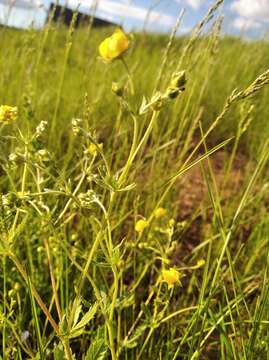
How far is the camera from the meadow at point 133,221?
75 centimetres

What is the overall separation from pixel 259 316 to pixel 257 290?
59cm

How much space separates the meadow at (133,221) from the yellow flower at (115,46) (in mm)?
63

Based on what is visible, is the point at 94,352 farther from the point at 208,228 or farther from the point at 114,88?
the point at 208,228

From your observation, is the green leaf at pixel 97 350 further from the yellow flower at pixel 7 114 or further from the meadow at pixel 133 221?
the yellow flower at pixel 7 114

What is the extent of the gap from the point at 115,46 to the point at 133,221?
3.11 feet

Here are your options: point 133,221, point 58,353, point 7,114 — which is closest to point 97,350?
point 58,353

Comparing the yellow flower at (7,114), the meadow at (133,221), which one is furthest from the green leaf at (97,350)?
the yellow flower at (7,114)

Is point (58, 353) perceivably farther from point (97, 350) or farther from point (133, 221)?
point (133, 221)

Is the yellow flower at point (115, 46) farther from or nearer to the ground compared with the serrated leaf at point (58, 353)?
farther from the ground

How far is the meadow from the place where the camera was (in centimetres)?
75

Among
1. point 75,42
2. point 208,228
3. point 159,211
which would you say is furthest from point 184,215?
point 75,42

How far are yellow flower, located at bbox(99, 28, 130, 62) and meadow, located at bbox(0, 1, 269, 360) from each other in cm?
6

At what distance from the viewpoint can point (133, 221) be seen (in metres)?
1.57

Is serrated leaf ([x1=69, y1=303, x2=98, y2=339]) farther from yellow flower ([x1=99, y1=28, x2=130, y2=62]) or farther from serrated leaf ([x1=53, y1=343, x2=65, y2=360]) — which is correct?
yellow flower ([x1=99, y1=28, x2=130, y2=62])
